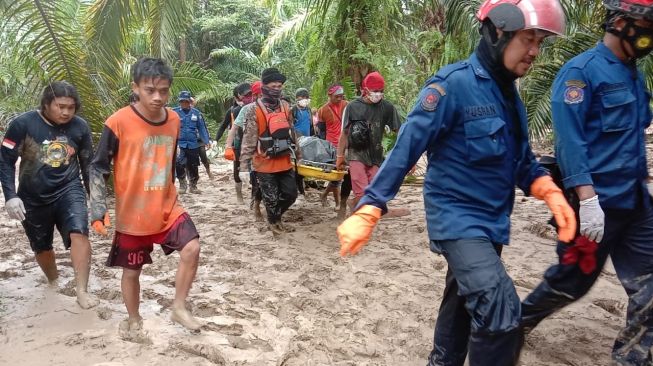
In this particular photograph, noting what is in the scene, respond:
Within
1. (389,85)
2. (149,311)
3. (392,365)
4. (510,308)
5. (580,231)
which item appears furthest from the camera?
(389,85)

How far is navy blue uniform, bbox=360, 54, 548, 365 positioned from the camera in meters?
2.33

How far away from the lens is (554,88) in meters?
2.86

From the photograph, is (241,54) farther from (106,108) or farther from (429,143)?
(429,143)

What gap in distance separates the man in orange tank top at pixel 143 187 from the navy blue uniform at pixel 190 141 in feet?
19.4

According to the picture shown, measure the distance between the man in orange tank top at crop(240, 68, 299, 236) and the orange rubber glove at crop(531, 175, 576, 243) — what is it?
3983mm

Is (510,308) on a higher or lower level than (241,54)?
lower

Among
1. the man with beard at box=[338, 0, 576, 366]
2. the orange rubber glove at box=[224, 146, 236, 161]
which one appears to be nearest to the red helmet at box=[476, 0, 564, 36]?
the man with beard at box=[338, 0, 576, 366]

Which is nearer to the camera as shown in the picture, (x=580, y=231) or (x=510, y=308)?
(x=510, y=308)

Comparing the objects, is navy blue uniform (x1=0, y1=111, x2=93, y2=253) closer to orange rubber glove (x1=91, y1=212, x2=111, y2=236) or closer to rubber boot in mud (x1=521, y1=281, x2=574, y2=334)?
orange rubber glove (x1=91, y1=212, x2=111, y2=236)

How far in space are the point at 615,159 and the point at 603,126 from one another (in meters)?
0.18

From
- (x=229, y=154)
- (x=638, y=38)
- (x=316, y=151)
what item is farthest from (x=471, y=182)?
(x=229, y=154)

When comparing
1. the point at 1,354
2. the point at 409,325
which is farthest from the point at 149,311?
the point at 409,325

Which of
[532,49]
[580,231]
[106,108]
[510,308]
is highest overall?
[532,49]

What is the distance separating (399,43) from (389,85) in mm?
730
